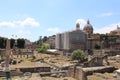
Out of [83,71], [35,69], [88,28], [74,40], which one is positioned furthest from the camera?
[88,28]

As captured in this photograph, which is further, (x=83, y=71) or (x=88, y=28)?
(x=88, y=28)

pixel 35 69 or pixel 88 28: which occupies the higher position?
pixel 88 28

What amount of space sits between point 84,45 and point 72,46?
358cm

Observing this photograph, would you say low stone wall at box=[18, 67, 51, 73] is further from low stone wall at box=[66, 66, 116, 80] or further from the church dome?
the church dome

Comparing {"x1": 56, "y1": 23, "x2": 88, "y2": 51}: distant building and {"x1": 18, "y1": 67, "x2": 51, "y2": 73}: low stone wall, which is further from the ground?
{"x1": 56, "y1": 23, "x2": 88, "y2": 51}: distant building

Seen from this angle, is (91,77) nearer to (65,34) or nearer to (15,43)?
(65,34)

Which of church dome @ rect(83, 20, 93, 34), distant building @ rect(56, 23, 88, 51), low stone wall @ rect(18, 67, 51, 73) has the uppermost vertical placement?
church dome @ rect(83, 20, 93, 34)

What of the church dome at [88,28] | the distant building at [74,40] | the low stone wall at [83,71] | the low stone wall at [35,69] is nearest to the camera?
the low stone wall at [83,71]

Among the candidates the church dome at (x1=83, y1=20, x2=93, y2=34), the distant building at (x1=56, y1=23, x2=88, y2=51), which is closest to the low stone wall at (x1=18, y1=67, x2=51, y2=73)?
the distant building at (x1=56, y1=23, x2=88, y2=51)

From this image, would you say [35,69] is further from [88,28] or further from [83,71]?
[88,28]

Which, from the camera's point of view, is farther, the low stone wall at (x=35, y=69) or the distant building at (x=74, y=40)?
the distant building at (x=74, y=40)

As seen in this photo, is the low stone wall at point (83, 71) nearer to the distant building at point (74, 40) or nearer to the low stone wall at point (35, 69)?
the low stone wall at point (35, 69)

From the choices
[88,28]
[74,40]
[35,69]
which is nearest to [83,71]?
[35,69]

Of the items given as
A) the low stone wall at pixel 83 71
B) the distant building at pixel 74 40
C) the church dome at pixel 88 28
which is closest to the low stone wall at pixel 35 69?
the low stone wall at pixel 83 71
